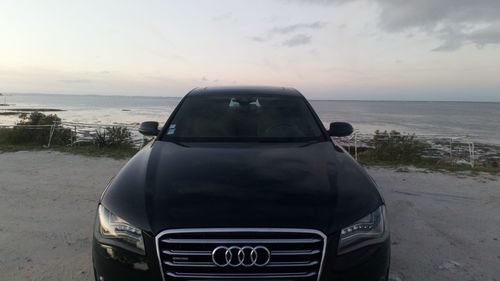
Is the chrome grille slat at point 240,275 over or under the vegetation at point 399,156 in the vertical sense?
over

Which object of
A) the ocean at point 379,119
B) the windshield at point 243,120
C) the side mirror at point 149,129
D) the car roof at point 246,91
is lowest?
the ocean at point 379,119

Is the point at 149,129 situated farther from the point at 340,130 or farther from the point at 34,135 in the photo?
the point at 34,135

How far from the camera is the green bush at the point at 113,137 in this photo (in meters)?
11.7

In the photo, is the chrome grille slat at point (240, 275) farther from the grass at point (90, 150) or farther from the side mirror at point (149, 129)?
the grass at point (90, 150)

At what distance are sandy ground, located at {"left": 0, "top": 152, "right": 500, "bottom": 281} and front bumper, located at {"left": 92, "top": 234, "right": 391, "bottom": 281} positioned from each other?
1272 millimetres

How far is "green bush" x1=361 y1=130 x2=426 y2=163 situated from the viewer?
10.5 meters

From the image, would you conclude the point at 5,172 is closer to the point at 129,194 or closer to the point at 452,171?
the point at 129,194

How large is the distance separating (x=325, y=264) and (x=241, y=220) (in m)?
0.49

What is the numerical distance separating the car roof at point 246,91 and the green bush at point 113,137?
7995mm

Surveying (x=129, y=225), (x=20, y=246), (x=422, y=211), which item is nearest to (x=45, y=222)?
(x=20, y=246)

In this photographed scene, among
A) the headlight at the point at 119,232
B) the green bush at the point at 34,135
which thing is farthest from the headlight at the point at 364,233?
the green bush at the point at 34,135

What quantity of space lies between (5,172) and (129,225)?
695 centimetres

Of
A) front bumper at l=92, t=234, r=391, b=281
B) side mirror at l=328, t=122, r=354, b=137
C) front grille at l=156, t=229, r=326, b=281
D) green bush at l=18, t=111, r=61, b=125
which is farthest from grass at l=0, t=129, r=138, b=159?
front grille at l=156, t=229, r=326, b=281

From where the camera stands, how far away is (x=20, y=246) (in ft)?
13.4
